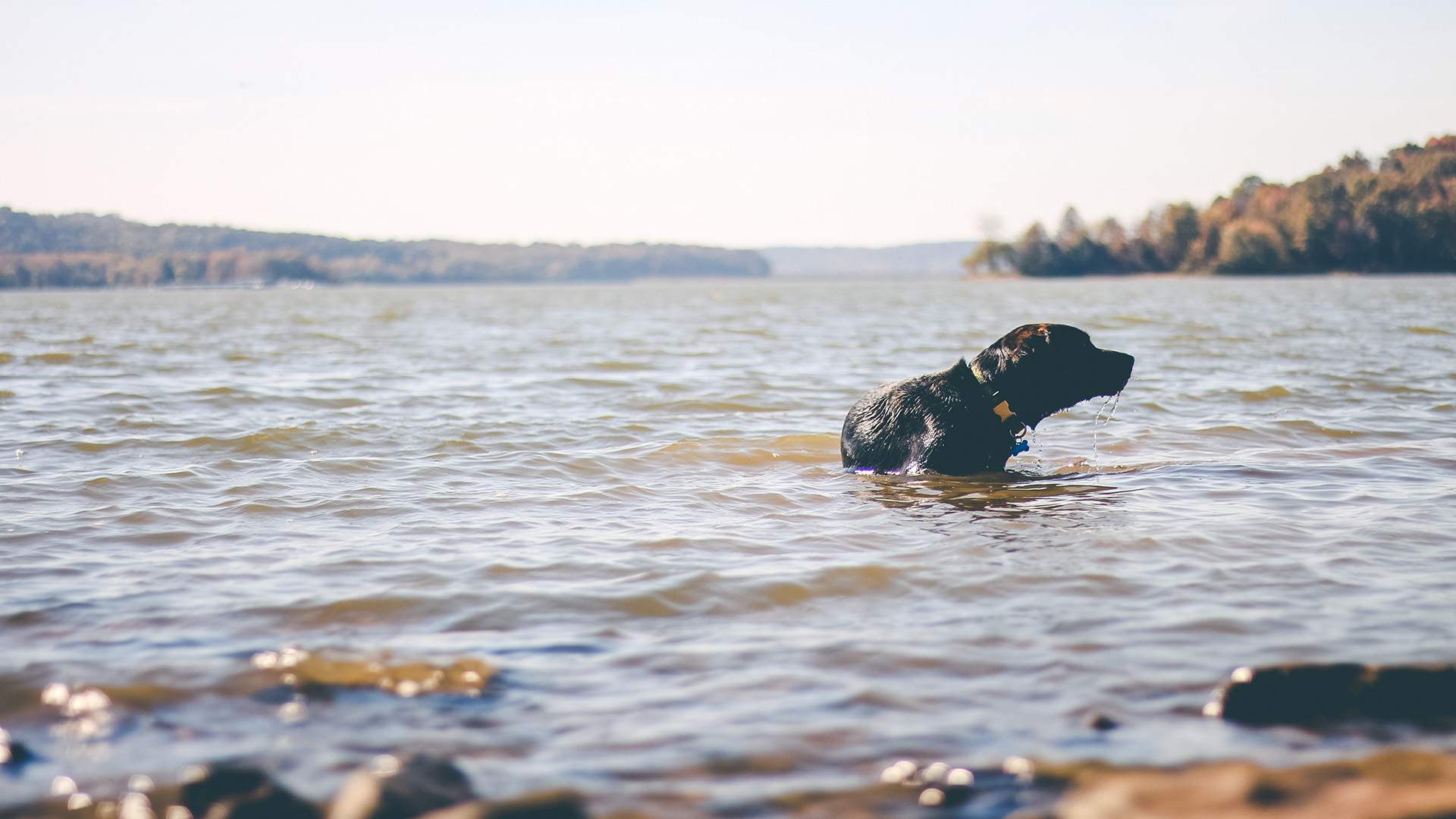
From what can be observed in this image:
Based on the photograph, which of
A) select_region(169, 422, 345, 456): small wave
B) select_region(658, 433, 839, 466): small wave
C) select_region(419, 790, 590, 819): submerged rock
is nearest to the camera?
select_region(419, 790, 590, 819): submerged rock

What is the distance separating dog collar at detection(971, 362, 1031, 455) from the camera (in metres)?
10.1

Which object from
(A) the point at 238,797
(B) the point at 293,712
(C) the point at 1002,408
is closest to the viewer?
(A) the point at 238,797

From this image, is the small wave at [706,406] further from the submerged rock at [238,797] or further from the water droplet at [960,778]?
the submerged rock at [238,797]

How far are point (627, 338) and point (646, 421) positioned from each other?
66.7 feet

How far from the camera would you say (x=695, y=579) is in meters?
6.65

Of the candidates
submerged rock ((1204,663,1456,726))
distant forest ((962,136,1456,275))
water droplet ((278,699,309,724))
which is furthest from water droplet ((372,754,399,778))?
distant forest ((962,136,1456,275))

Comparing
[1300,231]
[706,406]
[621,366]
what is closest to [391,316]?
[621,366]

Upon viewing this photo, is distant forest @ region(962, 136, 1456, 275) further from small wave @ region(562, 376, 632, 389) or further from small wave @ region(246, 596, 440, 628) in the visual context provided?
small wave @ region(246, 596, 440, 628)

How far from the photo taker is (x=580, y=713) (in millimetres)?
4625

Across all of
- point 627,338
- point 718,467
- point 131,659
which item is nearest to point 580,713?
point 131,659

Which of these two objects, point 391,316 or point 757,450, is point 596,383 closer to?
point 757,450

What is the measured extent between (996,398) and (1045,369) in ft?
1.60

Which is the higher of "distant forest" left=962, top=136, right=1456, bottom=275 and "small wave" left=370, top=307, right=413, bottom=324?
"distant forest" left=962, top=136, right=1456, bottom=275

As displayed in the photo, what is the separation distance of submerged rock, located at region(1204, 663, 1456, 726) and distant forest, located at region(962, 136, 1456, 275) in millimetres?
133254
